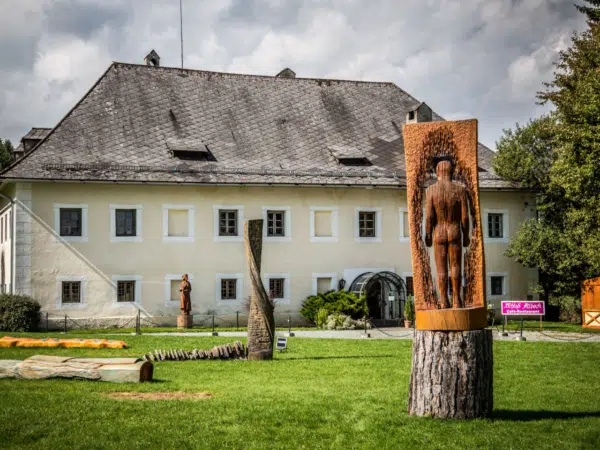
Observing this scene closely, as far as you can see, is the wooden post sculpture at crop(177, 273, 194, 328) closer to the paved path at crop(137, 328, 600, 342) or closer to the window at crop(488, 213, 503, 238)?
the paved path at crop(137, 328, 600, 342)

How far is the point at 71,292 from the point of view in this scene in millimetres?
31047

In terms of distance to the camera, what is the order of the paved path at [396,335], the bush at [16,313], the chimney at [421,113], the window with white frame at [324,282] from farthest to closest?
the chimney at [421,113], the window with white frame at [324,282], the bush at [16,313], the paved path at [396,335]

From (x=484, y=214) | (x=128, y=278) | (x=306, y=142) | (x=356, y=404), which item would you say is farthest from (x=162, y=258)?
(x=356, y=404)

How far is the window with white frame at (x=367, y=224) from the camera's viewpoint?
114 feet

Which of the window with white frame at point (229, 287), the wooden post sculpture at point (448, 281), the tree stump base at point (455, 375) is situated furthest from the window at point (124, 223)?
the tree stump base at point (455, 375)

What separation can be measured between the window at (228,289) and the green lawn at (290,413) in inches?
658

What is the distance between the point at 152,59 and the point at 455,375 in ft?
106

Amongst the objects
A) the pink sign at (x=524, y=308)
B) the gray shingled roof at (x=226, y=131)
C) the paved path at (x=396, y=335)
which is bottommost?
the paved path at (x=396, y=335)

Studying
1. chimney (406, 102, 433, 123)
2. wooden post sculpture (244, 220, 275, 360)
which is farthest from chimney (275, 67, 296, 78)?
wooden post sculpture (244, 220, 275, 360)

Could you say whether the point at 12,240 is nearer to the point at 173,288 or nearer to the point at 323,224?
the point at 173,288

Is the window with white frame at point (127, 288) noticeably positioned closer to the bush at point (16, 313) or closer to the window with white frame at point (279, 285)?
the bush at point (16, 313)

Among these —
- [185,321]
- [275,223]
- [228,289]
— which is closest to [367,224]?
[275,223]

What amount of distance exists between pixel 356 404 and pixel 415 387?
4.08ft

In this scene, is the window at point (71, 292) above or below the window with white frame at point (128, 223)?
below
